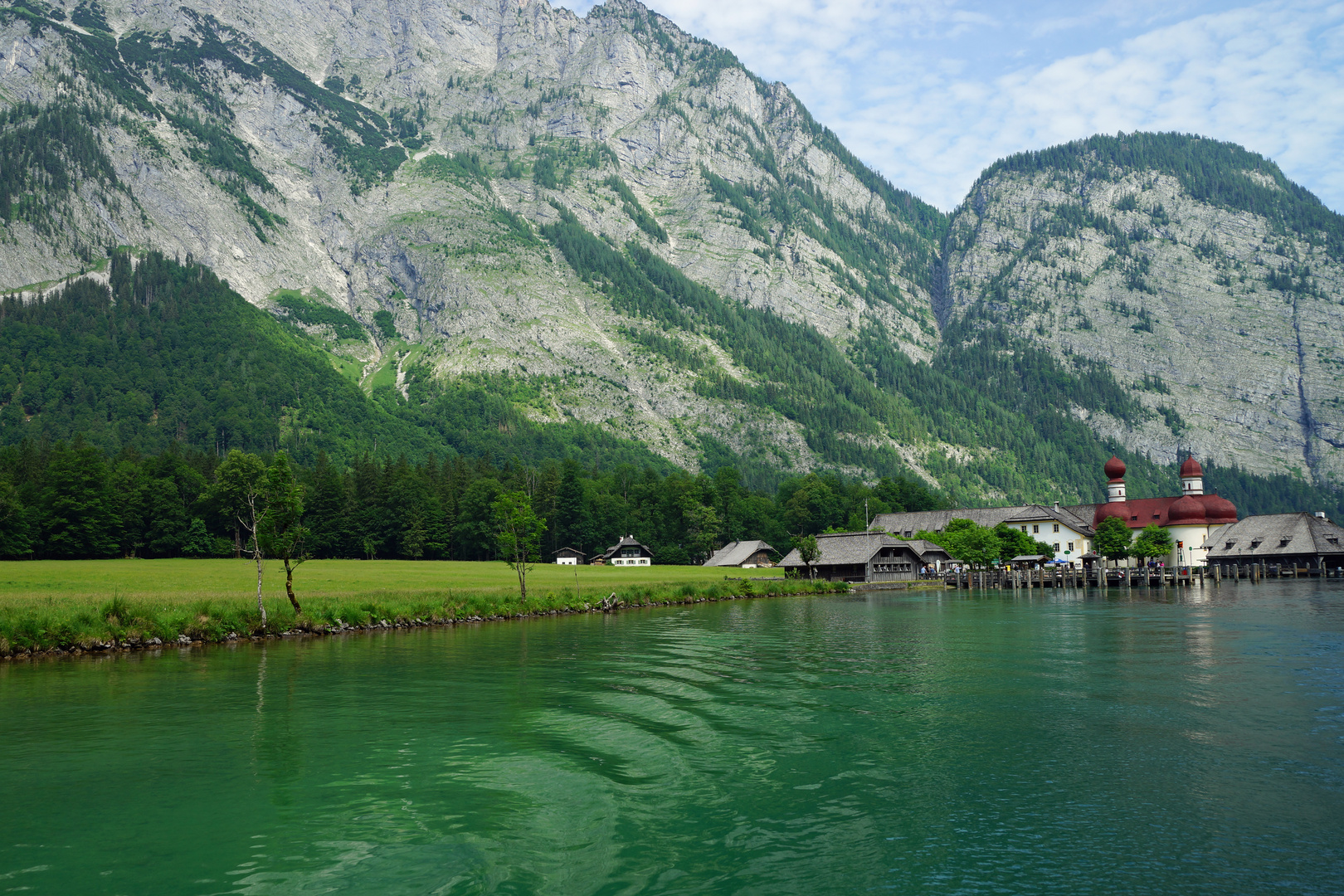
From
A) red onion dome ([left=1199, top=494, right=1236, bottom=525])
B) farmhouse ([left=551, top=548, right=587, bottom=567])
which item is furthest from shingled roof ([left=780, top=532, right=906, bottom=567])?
red onion dome ([left=1199, top=494, right=1236, bottom=525])

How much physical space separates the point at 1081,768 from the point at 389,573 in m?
85.9

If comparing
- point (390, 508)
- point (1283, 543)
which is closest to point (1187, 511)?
point (1283, 543)

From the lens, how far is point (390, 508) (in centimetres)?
14700

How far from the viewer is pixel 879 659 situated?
126ft

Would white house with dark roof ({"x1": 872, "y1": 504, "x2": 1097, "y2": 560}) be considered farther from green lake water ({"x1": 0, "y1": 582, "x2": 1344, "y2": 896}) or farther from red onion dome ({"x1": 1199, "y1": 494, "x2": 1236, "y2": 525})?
green lake water ({"x1": 0, "y1": 582, "x2": 1344, "y2": 896})

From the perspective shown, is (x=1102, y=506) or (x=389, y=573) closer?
(x=389, y=573)

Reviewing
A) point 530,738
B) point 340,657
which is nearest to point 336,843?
point 530,738

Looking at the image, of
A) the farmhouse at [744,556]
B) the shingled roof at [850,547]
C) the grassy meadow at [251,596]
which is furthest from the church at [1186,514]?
the grassy meadow at [251,596]

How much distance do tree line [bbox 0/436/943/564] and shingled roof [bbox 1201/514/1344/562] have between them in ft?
198

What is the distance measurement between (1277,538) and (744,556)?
80.2 metres

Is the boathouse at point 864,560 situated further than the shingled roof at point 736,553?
No

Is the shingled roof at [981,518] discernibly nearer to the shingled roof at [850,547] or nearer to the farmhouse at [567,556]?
the shingled roof at [850,547]

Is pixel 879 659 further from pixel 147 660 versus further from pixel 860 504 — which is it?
pixel 860 504

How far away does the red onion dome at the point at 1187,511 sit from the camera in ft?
478
